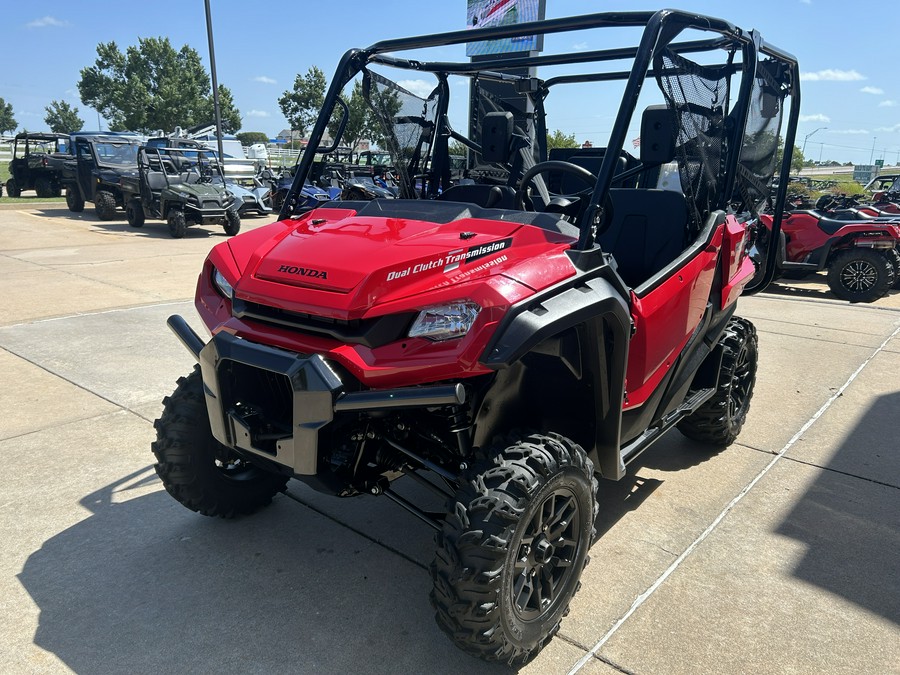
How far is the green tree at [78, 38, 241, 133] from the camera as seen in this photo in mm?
44094

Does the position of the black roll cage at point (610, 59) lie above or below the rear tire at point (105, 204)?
above

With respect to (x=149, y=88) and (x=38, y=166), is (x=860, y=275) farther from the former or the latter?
(x=149, y=88)

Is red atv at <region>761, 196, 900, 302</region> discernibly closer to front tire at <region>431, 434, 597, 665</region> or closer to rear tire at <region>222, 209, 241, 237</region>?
front tire at <region>431, 434, 597, 665</region>

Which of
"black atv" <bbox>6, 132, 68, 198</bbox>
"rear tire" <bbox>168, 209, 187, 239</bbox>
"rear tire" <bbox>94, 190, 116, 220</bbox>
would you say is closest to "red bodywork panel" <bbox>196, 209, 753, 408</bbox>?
"rear tire" <bbox>168, 209, 187, 239</bbox>

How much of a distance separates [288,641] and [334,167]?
54.3ft

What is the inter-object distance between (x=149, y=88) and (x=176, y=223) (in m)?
38.5

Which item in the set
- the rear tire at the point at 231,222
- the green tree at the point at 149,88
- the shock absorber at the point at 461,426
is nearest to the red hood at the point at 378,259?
the shock absorber at the point at 461,426

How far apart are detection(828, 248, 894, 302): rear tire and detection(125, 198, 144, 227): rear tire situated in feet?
42.6

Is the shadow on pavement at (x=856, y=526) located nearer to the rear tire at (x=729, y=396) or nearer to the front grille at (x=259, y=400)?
the rear tire at (x=729, y=396)

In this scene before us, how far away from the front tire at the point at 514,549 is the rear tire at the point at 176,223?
12801mm

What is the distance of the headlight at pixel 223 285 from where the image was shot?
2463 millimetres

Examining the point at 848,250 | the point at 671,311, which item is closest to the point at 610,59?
the point at 671,311

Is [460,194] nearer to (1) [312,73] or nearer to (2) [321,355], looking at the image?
(2) [321,355]

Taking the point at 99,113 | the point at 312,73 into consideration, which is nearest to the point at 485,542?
the point at 312,73
